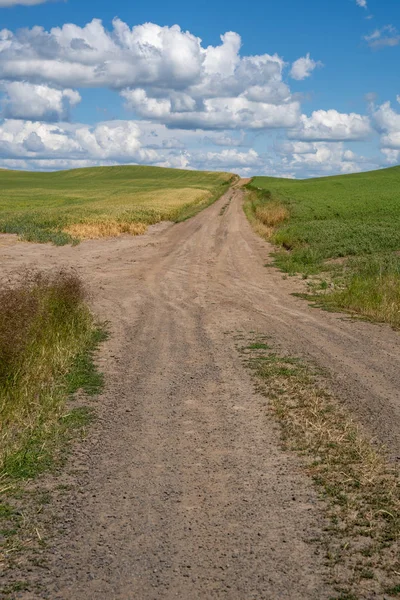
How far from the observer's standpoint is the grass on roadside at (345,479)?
4.63 metres

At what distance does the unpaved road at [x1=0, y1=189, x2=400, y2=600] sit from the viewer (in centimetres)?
458

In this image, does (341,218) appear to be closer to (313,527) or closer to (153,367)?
(153,367)

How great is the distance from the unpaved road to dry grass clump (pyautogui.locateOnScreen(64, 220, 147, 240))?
19017mm

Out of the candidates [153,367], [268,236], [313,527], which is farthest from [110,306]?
[268,236]

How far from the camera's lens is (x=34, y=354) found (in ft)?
31.7

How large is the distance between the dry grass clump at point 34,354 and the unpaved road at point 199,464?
24.5 inches

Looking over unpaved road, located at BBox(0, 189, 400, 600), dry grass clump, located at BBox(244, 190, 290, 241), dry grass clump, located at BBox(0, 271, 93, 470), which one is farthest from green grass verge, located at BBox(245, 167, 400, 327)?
→ dry grass clump, located at BBox(0, 271, 93, 470)

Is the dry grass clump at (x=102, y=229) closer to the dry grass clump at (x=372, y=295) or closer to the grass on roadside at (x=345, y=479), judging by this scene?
the dry grass clump at (x=372, y=295)

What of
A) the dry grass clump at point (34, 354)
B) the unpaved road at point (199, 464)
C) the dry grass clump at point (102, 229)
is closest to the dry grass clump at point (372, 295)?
the unpaved road at point (199, 464)

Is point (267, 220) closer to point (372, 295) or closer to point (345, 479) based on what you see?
point (372, 295)

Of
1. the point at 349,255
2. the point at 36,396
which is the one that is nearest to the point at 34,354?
the point at 36,396

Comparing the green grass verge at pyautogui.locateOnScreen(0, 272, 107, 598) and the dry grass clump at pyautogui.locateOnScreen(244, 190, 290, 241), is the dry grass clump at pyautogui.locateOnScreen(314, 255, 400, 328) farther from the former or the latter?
the dry grass clump at pyautogui.locateOnScreen(244, 190, 290, 241)

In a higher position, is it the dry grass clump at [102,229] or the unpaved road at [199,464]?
the dry grass clump at [102,229]

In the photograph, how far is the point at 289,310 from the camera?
52.0ft
